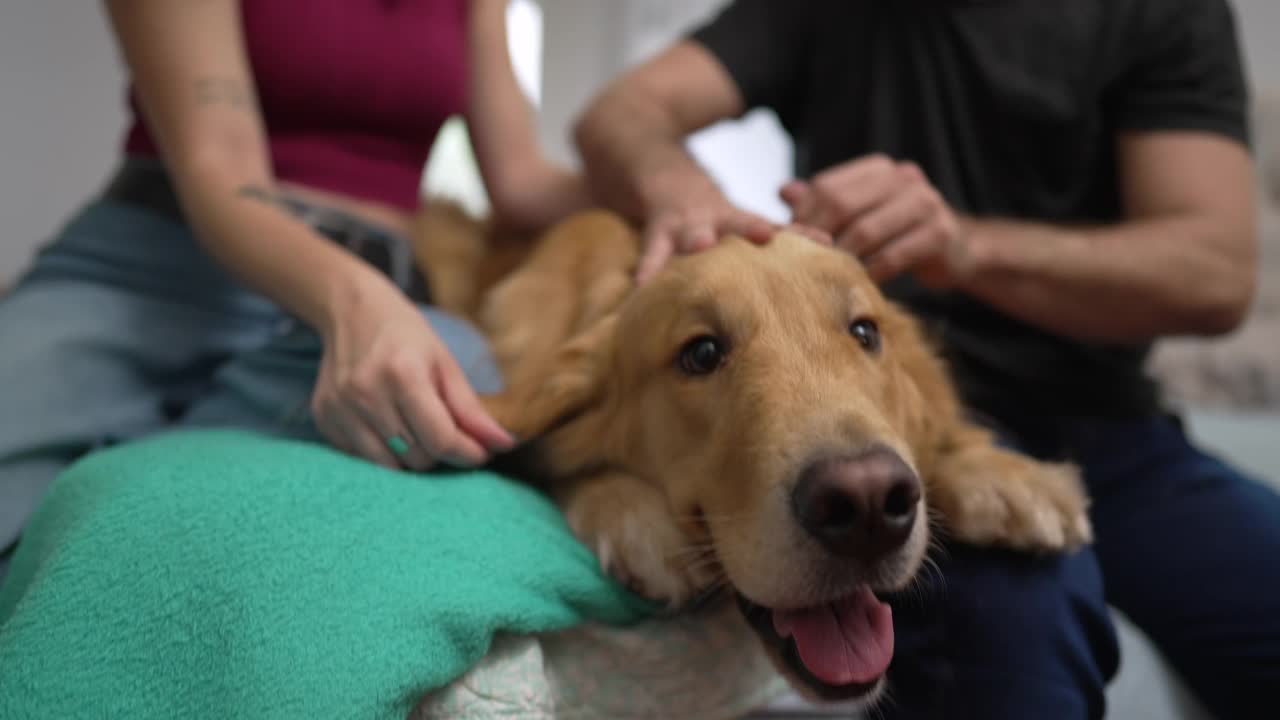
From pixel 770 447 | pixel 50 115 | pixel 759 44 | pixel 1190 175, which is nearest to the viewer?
pixel 770 447

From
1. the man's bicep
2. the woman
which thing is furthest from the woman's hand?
the man's bicep

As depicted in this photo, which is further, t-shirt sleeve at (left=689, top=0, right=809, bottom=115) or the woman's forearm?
t-shirt sleeve at (left=689, top=0, right=809, bottom=115)

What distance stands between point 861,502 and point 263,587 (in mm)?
535

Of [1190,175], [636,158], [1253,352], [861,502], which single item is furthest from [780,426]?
[1253,352]

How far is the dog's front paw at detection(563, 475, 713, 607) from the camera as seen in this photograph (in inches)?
35.3


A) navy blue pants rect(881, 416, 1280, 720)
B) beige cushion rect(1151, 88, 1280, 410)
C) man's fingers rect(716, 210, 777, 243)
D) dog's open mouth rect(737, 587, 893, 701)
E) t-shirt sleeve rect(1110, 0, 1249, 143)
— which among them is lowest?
beige cushion rect(1151, 88, 1280, 410)

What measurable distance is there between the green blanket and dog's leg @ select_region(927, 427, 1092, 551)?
0.41 meters

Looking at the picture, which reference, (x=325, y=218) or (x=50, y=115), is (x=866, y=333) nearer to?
(x=325, y=218)

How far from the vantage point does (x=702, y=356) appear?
0.98m

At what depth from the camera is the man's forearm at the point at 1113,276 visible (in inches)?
50.7

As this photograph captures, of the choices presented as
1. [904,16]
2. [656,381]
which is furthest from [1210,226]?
[656,381]

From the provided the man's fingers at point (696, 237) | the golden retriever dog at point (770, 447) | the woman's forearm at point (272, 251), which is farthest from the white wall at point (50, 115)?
the man's fingers at point (696, 237)

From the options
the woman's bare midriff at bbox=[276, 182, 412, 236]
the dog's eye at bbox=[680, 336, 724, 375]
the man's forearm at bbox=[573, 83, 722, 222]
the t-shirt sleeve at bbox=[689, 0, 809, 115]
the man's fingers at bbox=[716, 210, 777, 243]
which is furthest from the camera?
the t-shirt sleeve at bbox=[689, 0, 809, 115]

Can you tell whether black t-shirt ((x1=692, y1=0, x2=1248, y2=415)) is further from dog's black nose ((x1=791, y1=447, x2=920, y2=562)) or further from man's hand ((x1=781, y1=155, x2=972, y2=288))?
dog's black nose ((x1=791, y1=447, x2=920, y2=562))
